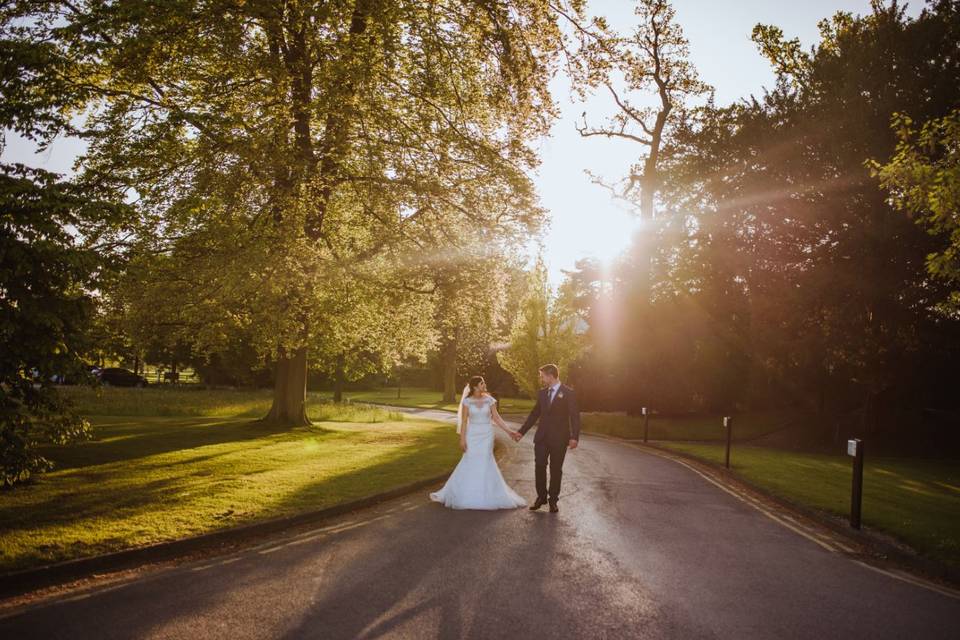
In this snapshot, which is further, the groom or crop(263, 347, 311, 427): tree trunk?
crop(263, 347, 311, 427): tree trunk

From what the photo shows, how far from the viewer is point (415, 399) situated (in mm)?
54062

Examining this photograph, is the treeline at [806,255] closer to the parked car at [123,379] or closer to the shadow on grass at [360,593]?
the shadow on grass at [360,593]

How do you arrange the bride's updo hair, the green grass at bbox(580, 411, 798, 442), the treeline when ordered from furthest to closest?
1. the green grass at bbox(580, 411, 798, 442)
2. the treeline
3. the bride's updo hair

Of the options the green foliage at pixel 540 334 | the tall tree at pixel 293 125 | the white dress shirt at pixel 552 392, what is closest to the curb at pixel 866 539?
the white dress shirt at pixel 552 392

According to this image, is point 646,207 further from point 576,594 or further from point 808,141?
point 576,594

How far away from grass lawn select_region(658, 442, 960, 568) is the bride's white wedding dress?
5334 mm

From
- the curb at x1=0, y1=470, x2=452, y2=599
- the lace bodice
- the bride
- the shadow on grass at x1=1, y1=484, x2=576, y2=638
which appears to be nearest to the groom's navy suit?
the bride

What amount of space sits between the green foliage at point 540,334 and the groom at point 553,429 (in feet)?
93.4

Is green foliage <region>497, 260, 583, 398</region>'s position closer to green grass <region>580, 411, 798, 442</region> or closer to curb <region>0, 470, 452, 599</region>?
green grass <region>580, 411, 798, 442</region>

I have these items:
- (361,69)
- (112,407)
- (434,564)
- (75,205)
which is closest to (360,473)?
(434,564)

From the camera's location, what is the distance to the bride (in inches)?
371

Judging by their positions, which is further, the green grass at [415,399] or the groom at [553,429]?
the green grass at [415,399]

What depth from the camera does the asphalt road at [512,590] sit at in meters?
4.72

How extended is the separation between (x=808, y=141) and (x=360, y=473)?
75.0 feet
